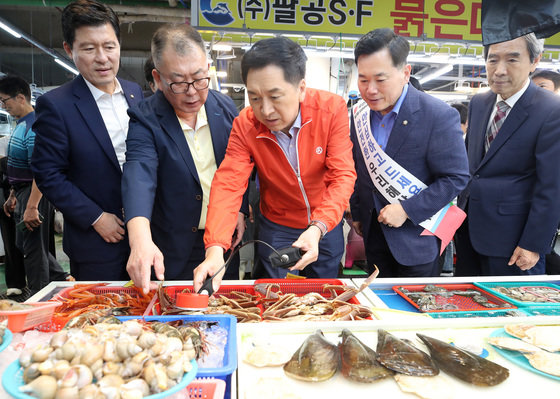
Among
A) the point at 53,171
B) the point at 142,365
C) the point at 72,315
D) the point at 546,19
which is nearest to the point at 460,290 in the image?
the point at 546,19

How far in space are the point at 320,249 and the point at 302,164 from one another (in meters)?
0.48

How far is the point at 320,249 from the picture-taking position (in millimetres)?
2027

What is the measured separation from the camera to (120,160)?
6.59 ft

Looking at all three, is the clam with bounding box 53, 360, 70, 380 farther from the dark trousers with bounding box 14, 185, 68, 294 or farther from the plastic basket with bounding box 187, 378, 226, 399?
the dark trousers with bounding box 14, 185, 68, 294

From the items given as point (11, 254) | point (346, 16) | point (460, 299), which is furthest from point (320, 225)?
point (11, 254)

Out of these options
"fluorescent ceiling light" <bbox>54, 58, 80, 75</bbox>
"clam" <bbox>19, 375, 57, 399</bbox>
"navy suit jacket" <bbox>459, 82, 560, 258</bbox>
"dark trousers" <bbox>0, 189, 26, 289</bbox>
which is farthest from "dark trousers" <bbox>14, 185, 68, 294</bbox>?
"fluorescent ceiling light" <bbox>54, 58, 80, 75</bbox>

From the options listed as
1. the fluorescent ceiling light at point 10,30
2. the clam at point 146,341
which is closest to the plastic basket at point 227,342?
the clam at point 146,341

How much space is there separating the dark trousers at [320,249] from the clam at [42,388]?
1.39 m

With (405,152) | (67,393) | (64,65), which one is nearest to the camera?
(67,393)

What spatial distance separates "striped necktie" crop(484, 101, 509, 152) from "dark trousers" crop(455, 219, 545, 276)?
0.53m

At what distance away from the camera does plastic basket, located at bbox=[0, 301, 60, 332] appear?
1.00m

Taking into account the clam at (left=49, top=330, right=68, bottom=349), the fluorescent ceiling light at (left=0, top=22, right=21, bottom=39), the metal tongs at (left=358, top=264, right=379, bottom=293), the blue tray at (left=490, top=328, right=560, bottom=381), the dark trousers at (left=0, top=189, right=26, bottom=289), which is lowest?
the dark trousers at (left=0, top=189, right=26, bottom=289)

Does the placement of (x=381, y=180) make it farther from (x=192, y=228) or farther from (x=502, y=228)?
(x=192, y=228)

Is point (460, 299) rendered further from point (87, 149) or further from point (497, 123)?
point (87, 149)
